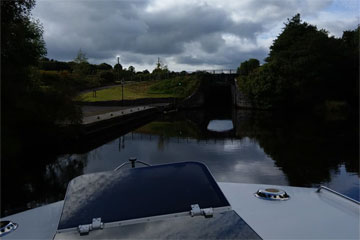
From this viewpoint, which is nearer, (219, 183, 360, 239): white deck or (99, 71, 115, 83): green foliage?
(219, 183, 360, 239): white deck

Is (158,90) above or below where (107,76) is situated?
below

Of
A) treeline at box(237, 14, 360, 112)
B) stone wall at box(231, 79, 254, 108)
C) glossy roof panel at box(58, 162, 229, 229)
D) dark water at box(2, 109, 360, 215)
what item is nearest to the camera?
glossy roof panel at box(58, 162, 229, 229)

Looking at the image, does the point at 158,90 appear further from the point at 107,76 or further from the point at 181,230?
the point at 181,230

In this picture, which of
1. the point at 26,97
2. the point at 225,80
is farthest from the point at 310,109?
the point at 26,97

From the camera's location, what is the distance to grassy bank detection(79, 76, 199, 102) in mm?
43469

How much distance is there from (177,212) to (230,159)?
1006 cm

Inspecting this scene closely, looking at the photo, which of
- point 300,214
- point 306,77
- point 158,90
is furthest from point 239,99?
point 300,214

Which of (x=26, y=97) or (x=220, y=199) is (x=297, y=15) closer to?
(x=26, y=97)

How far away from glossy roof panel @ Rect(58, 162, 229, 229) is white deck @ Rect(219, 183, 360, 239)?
1.96 feet

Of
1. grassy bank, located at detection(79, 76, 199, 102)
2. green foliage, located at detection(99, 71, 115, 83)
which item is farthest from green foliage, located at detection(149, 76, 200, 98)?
green foliage, located at detection(99, 71, 115, 83)

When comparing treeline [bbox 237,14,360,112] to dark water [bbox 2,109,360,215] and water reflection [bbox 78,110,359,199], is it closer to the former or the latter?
water reflection [bbox 78,110,359,199]

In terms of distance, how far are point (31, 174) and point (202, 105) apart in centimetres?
3563

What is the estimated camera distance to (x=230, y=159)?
11969 mm

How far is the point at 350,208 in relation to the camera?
9.94 feet
